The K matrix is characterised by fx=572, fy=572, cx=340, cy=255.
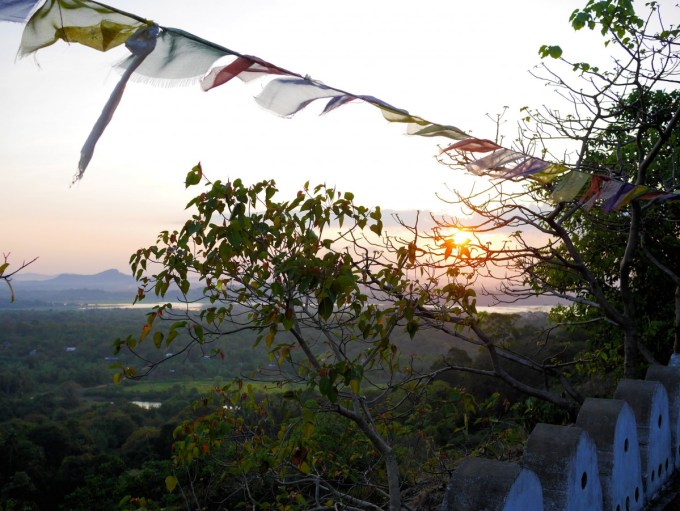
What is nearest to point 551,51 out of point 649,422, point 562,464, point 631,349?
point 631,349

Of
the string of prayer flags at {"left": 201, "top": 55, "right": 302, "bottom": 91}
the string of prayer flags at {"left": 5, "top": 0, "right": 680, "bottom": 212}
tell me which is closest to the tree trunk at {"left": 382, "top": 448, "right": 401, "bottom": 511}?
the string of prayer flags at {"left": 5, "top": 0, "right": 680, "bottom": 212}

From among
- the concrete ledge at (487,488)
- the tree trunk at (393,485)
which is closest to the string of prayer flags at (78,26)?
the concrete ledge at (487,488)

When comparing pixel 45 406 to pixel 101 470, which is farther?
pixel 45 406

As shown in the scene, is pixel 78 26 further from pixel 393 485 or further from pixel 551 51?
pixel 551 51

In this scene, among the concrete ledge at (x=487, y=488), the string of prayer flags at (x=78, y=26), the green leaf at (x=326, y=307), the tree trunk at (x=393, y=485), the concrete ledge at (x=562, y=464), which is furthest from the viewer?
the tree trunk at (x=393, y=485)

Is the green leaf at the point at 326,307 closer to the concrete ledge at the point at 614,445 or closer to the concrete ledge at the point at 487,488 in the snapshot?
the concrete ledge at the point at 487,488

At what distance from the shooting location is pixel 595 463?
269cm

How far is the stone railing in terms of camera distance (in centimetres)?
196

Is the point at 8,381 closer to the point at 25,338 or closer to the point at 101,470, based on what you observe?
the point at 25,338

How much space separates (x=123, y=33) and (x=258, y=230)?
124 cm

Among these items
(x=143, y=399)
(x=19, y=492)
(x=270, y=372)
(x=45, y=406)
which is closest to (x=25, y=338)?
(x=143, y=399)

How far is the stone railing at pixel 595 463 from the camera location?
196 centimetres

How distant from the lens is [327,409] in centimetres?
327

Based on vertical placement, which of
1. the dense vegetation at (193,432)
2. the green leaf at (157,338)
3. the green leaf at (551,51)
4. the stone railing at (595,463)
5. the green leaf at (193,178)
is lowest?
the dense vegetation at (193,432)
